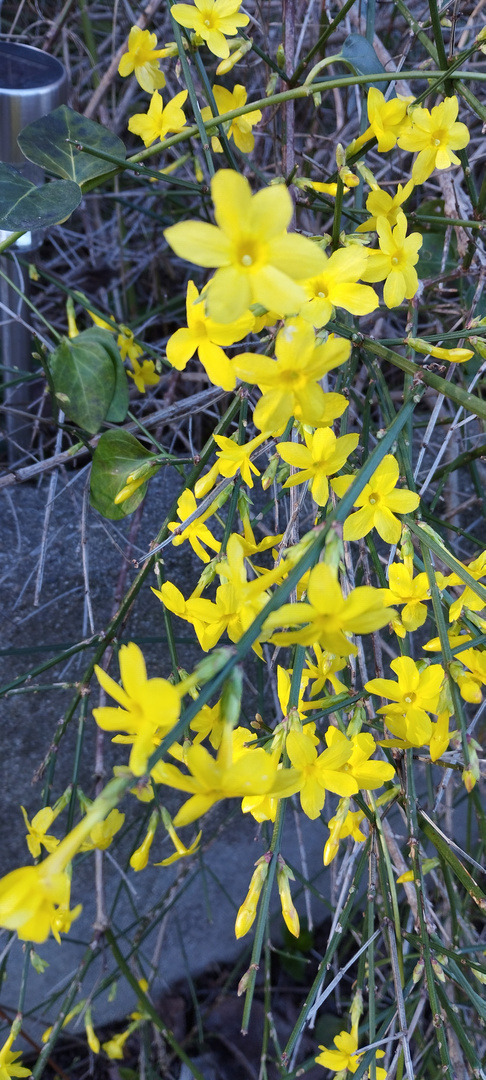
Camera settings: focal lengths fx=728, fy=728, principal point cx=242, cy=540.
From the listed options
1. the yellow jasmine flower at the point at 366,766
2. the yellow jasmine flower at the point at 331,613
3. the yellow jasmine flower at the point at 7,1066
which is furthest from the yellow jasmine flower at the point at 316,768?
the yellow jasmine flower at the point at 7,1066

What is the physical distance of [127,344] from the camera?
4.09 ft

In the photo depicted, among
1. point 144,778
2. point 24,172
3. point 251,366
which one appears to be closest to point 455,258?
point 24,172

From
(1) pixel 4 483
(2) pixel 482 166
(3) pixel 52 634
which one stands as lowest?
A: (3) pixel 52 634

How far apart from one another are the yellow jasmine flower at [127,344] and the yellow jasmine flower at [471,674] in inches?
30.1

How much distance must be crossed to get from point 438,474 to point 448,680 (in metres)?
0.76

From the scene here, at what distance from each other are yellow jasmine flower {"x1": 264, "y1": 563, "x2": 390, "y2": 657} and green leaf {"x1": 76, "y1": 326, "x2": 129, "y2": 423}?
629 millimetres

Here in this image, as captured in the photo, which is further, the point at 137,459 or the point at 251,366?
the point at 137,459

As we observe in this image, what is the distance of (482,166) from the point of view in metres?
1.74

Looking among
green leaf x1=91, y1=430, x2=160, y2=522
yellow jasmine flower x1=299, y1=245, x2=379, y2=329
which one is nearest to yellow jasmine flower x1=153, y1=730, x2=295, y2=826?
yellow jasmine flower x1=299, y1=245, x2=379, y2=329

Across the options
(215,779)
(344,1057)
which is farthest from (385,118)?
(344,1057)

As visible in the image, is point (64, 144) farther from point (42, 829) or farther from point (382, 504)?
point (42, 829)

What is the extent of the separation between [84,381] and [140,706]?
2.13ft

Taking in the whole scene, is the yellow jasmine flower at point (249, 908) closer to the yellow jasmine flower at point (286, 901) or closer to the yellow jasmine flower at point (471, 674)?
the yellow jasmine flower at point (286, 901)

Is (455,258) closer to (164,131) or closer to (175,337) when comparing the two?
(164,131)
